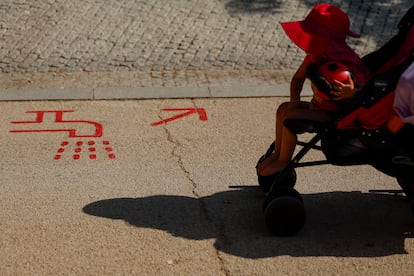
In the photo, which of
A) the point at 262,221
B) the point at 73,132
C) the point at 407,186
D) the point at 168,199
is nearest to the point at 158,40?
the point at 73,132

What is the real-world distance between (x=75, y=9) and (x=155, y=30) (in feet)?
3.38

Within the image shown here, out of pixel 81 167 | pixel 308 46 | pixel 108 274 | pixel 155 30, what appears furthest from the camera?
pixel 155 30

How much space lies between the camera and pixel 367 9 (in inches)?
386

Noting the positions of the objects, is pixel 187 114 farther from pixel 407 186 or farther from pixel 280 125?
pixel 407 186

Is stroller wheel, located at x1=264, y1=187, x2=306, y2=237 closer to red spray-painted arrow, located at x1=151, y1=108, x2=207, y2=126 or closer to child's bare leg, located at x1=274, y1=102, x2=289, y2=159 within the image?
child's bare leg, located at x1=274, y1=102, x2=289, y2=159

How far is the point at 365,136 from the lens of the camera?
516 centimetres

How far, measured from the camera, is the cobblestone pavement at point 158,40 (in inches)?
332

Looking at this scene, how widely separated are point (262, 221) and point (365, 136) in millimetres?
937

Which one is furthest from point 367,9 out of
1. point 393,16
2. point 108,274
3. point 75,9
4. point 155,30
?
point 108,274

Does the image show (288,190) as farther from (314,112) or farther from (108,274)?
(108,274)

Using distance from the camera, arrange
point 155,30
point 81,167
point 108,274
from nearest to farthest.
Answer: point 108,274, point 81,167, point 155,30

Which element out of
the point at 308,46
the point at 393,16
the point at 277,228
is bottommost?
the point at 393,16

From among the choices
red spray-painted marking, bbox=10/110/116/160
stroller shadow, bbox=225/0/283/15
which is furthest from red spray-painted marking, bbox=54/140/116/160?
stroller shadow, bbox=225/0/283/15

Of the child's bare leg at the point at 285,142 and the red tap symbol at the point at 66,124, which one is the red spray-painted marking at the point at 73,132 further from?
the child's bare leg at the point at 285,142
